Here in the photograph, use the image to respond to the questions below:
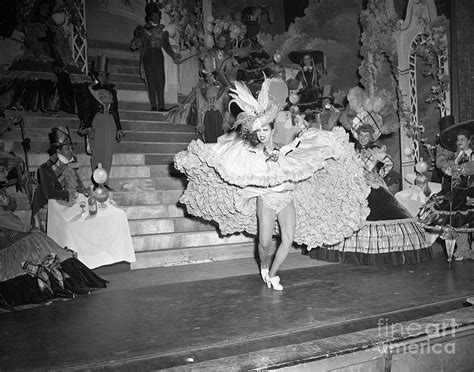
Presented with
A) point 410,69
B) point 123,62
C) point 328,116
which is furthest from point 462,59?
point 123,62

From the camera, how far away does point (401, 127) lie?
30.8 ft

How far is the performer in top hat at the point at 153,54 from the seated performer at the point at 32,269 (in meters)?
5.63

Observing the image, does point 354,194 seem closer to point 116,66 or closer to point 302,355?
point 302,355

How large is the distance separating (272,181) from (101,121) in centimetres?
431

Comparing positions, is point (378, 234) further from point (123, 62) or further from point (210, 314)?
point (123, 62)

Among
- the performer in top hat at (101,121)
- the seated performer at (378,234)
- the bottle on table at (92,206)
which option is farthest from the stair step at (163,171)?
the seated performer at (378,234)

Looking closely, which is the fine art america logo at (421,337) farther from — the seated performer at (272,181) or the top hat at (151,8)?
the top hat at (151,8)

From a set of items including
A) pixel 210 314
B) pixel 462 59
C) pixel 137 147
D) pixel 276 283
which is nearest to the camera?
pixel 210 314

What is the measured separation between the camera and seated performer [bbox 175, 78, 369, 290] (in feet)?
15.2

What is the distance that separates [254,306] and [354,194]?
1805 mm

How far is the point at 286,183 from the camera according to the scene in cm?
475

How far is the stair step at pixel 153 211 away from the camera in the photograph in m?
7.39

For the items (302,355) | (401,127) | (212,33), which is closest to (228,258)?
(302,355)

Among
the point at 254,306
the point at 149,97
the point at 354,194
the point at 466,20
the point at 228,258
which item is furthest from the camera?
the point at 149,97
